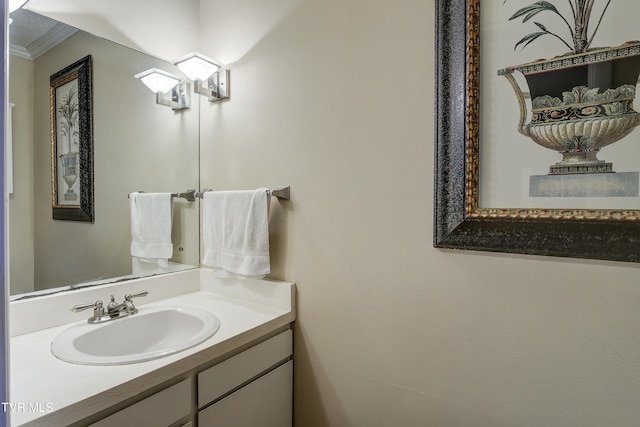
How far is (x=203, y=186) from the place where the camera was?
1.65m

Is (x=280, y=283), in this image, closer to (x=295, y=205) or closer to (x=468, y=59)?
(x=295, y=205)

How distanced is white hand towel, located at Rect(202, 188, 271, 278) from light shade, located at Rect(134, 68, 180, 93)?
1.81 feet

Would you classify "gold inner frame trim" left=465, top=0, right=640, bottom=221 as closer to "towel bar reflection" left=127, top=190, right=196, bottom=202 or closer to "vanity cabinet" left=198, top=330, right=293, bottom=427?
"vanity cabinet" left=198, top=330, right=293, bottom=427

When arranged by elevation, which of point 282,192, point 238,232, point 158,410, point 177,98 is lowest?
point 158,410

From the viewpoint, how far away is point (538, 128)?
0.85 metres

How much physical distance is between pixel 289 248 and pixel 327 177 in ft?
1.13

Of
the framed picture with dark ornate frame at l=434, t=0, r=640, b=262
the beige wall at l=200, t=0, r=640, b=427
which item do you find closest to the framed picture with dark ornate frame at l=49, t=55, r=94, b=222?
the beige wall at l=200, t=0, r=640, b=427

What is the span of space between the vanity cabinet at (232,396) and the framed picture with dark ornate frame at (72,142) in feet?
2.59

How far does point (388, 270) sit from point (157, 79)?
4.39 feet

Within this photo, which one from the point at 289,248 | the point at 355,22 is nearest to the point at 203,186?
the point at 289,248

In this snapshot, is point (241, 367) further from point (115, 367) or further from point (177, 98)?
point (177, 98)

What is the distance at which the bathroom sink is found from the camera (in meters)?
0.92

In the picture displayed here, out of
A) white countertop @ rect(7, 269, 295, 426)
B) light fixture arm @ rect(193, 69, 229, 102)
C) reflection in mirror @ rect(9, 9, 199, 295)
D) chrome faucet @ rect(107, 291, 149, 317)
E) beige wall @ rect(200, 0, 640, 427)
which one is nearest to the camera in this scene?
white countertop @ rect(7, 269, 295, 426)

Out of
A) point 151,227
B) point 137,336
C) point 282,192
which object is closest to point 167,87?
point 151,227
